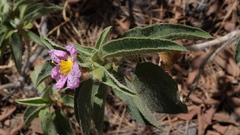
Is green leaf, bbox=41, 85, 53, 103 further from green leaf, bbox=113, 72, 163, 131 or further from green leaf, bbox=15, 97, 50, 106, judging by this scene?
green leaf, bbox=113, 72, 163, 131

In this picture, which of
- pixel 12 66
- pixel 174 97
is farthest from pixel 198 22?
pixel 12 66

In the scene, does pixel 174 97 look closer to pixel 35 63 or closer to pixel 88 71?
pixel 88 71

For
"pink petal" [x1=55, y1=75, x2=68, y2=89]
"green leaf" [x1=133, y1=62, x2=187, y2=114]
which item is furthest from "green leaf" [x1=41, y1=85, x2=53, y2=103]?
"green leaf" [x1=133, y1=62, x2=187, y2=114]

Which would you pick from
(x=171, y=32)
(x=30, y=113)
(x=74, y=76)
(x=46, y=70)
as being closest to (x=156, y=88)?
(x=171, y=32)

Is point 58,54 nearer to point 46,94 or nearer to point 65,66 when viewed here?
point 65,66

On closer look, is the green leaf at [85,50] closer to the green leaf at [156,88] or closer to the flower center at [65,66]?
the flower center at [65,66]
